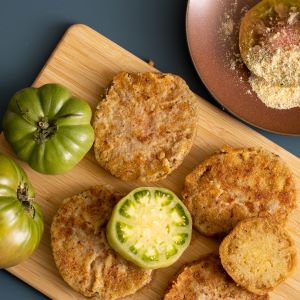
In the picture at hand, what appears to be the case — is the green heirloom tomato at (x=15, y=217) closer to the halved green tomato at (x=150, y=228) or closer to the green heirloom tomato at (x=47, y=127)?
the green heirloom tomato at (x=47, y=127)

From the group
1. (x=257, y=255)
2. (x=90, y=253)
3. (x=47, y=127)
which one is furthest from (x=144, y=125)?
(x=257, y=255)

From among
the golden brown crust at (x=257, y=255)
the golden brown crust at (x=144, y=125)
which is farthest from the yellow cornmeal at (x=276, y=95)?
the golden brown crust at (x=257, y=255)

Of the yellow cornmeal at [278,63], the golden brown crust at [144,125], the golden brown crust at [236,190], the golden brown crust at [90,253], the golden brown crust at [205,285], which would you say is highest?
the yellow cornmeal at [278,63]

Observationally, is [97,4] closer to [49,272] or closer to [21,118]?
[21,118]

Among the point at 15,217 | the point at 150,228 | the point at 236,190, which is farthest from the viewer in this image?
the point at 236,190

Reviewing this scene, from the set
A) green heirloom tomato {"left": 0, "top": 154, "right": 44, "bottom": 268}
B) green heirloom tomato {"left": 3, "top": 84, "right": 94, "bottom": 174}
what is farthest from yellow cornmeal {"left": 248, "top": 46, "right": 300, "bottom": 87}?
green heirloom tomato {"left": 0, "top": 154, "right": 44, "bottom": 268}

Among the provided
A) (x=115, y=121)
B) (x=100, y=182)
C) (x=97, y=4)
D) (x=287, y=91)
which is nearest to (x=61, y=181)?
(x=100, y=182)

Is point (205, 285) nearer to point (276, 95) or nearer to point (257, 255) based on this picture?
point (257, 255)
